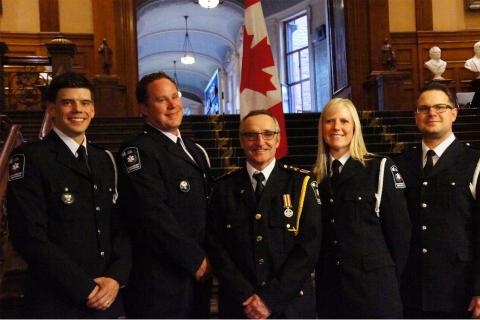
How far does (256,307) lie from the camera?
2.51 m

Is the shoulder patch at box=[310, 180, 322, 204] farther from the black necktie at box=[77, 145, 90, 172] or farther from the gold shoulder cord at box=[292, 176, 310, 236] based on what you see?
the black necktie at box=[77, 145, 90, 172]

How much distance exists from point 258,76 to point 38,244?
3.25 metres

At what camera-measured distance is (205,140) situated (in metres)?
7.32

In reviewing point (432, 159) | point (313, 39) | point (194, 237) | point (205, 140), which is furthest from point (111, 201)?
point (313, 39)

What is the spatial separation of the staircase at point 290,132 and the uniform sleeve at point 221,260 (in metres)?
3.69

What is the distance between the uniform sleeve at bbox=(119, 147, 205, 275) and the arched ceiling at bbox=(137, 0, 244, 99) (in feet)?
41.3

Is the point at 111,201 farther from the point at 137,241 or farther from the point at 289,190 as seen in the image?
the point at 289,190

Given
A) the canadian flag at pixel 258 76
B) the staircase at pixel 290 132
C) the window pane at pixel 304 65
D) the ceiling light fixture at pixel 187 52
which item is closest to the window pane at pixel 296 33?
the window pane at pixel 304 65

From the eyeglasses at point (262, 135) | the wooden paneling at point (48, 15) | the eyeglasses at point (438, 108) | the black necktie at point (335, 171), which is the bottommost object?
the black necktie at point (335, 171)

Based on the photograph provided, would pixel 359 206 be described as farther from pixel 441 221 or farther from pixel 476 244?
pixel 476 244

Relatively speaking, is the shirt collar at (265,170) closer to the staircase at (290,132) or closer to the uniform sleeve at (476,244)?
the uniform sleeve at (476,244)

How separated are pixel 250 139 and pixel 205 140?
464 cm

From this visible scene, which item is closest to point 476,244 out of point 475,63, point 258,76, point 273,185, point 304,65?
point 273,185

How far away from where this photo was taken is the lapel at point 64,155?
2557 mm
